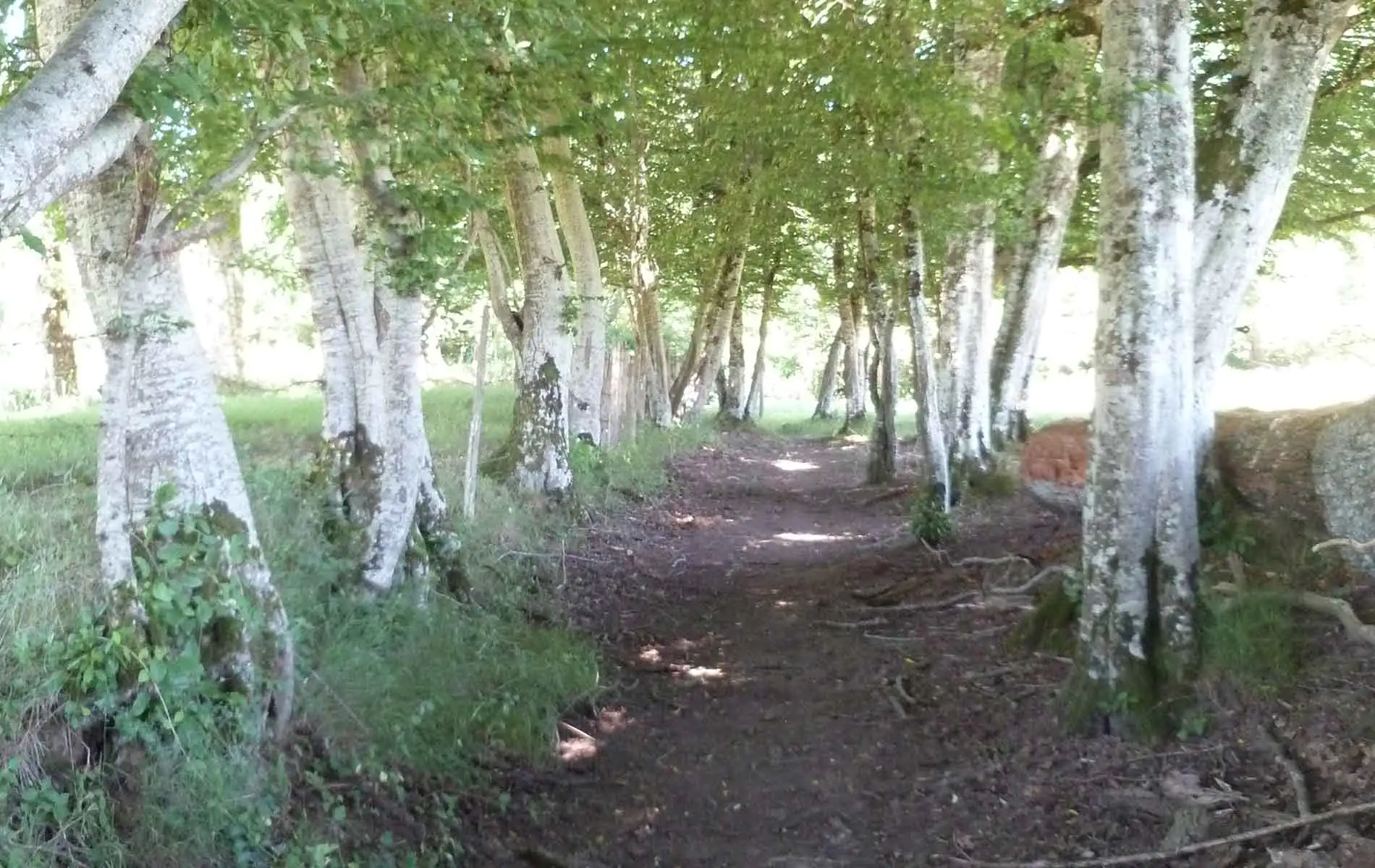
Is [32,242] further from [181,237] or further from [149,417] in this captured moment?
[149,417]

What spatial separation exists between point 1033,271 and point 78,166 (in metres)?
12.0

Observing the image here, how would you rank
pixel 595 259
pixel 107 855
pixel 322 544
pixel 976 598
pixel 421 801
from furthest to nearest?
pixel 595 259 → pixel 976 598 → pixel 322 544 → pixel 421 801 → pixel 107 855

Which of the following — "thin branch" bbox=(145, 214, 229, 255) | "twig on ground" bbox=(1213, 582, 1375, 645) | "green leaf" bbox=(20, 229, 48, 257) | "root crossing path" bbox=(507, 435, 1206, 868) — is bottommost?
"root crossing path" bbox=(507, 435, 1206, 868)

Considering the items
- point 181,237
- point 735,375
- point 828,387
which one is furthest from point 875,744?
point 828,387

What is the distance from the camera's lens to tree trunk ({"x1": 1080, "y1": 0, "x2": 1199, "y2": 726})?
5.59 meters

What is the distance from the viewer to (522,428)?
11.8 metres

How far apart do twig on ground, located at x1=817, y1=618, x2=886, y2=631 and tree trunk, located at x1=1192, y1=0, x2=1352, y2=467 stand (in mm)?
3228

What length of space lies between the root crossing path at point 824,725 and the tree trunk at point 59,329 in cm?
1148

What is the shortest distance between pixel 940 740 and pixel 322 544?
4.13 m

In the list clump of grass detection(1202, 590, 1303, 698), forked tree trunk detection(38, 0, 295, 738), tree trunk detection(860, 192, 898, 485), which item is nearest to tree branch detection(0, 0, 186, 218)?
forked tree trunk detection(38, 0, 295, 738)

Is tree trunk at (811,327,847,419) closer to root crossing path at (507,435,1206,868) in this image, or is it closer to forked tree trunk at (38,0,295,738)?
root crossing path at (507,435,1206,868)

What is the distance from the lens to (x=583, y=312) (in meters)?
14.0

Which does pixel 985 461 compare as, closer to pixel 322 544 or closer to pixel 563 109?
pixel 563 109

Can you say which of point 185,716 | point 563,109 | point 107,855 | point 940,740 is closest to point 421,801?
point 185,716
